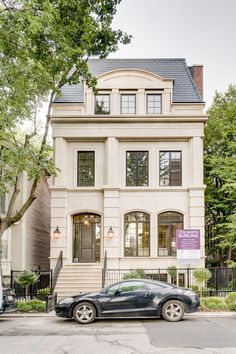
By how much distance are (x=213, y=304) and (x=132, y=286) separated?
4049 millimetres

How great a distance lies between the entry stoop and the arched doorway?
95 cm

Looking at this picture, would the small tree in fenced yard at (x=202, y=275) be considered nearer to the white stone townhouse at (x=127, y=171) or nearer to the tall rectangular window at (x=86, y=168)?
the white stone townhouse at (x=127, y=171)

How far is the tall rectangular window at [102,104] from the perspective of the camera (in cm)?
2249

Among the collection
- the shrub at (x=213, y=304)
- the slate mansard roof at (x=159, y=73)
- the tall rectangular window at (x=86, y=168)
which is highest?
the slate mansard roof at (x=159, y=73)

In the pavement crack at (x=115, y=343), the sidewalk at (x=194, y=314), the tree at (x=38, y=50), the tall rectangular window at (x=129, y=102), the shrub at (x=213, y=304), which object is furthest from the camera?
the tall rectangular window at (x=129, y=102)

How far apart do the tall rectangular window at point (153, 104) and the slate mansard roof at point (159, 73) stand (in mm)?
868

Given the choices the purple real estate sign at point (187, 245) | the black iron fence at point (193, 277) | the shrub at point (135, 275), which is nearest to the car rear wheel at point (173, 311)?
the purple real estate sign at point (187, 245)

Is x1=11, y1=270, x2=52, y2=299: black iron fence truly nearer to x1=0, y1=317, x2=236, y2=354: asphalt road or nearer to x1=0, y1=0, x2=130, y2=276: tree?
x1=0, y1=0, x2=130, y2=276: tree

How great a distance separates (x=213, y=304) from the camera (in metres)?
15.5

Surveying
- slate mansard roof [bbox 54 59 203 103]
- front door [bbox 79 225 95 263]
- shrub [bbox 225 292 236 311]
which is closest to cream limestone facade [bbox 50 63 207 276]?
front door [bbox 79 225 95 263]

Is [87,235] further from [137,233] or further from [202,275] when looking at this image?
[202,275]

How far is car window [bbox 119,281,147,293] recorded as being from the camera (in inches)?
516

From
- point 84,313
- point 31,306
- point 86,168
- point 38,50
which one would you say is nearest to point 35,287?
point 31,306

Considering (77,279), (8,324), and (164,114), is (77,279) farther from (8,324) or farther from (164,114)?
(164,114)
